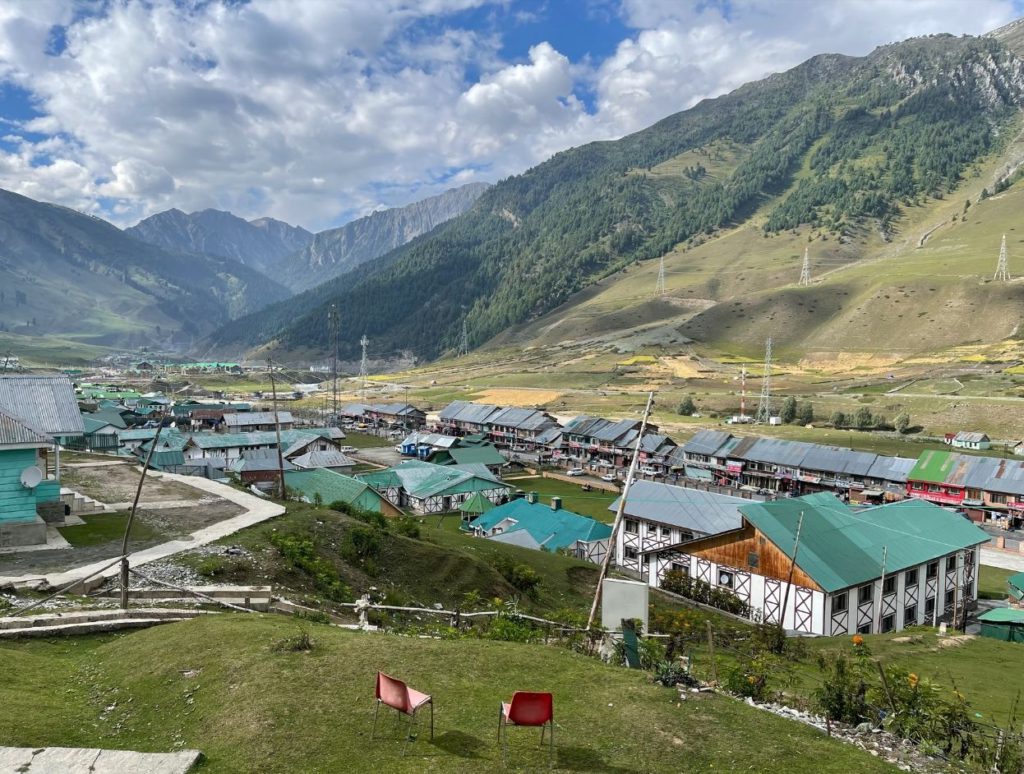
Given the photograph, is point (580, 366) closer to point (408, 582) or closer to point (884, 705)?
point (408, 582)

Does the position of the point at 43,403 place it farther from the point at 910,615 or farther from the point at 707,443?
the point at 707,443

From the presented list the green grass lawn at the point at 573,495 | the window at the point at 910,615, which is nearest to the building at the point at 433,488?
the green grass lawn at the point at 573,495

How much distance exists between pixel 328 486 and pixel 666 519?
24.9 meters

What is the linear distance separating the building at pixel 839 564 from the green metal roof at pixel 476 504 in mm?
20888

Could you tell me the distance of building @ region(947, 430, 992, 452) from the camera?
267ft

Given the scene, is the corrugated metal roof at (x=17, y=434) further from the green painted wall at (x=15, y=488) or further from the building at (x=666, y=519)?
the building at (x=666, y=519)

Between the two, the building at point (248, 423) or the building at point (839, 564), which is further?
the building at point (248, 423)

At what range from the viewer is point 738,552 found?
3338 centimetres

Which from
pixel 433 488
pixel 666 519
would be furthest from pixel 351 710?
pixel 433 488

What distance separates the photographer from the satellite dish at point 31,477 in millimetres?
20609

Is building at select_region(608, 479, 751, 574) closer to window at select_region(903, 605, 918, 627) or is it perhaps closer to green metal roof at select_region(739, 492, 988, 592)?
green metal roof at select_region(739, 492, 988, 592)

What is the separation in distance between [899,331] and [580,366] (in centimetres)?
7536

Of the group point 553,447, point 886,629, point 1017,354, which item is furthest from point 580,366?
point 886,629

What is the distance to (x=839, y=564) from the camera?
3027 centimetres
